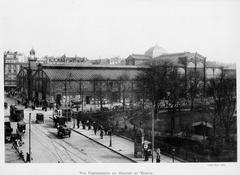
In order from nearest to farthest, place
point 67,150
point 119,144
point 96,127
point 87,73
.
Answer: point 67,150 → point 119,144 → point 96,127 → point 87,73

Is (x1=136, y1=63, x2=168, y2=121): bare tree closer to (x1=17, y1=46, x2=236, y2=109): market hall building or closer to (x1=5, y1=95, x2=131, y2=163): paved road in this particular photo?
(x1=17, y1=46, x2=236, y2=109): market hall building

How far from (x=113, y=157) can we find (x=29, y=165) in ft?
15.8

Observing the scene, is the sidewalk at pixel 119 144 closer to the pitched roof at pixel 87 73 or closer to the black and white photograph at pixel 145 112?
the black and white photograph at pixel 145 112

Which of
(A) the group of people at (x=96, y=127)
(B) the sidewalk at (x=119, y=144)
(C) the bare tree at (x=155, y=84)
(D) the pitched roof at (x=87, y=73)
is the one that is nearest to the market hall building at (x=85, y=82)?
(D) the pitched roof at (x=87, y=73)

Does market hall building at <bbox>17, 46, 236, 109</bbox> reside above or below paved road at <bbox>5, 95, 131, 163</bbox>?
above

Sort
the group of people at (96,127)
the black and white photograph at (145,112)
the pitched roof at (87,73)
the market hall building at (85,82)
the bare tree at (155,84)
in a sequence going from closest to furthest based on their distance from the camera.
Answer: the black and white photograph at (145,112)
the group of people at (96,127)
the bare tree at (155,84)
the market hall building at (85,82)
the pitched roof at (87,73)

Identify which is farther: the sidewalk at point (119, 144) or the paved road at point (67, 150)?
the sidewalk at point (119, 144)

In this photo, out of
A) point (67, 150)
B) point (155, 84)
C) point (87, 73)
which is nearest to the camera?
point (67, 150)

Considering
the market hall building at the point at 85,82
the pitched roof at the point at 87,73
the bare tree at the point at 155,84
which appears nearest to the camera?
the bare tree at the point at 155,84

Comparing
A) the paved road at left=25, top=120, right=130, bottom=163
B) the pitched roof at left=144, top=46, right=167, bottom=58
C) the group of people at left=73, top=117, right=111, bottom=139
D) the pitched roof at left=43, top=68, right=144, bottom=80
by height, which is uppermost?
the pitched roof at left=144, top=46, right=167, bottom=58

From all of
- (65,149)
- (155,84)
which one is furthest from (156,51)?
(65,149)

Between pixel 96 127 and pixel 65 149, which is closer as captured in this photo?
pixel 65 149

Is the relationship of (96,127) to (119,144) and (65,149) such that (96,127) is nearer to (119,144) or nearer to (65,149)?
(119,144)

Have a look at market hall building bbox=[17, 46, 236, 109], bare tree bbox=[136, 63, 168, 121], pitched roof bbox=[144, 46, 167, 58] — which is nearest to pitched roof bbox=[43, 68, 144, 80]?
market hall building bbox=[17, 46, 236, 109]
